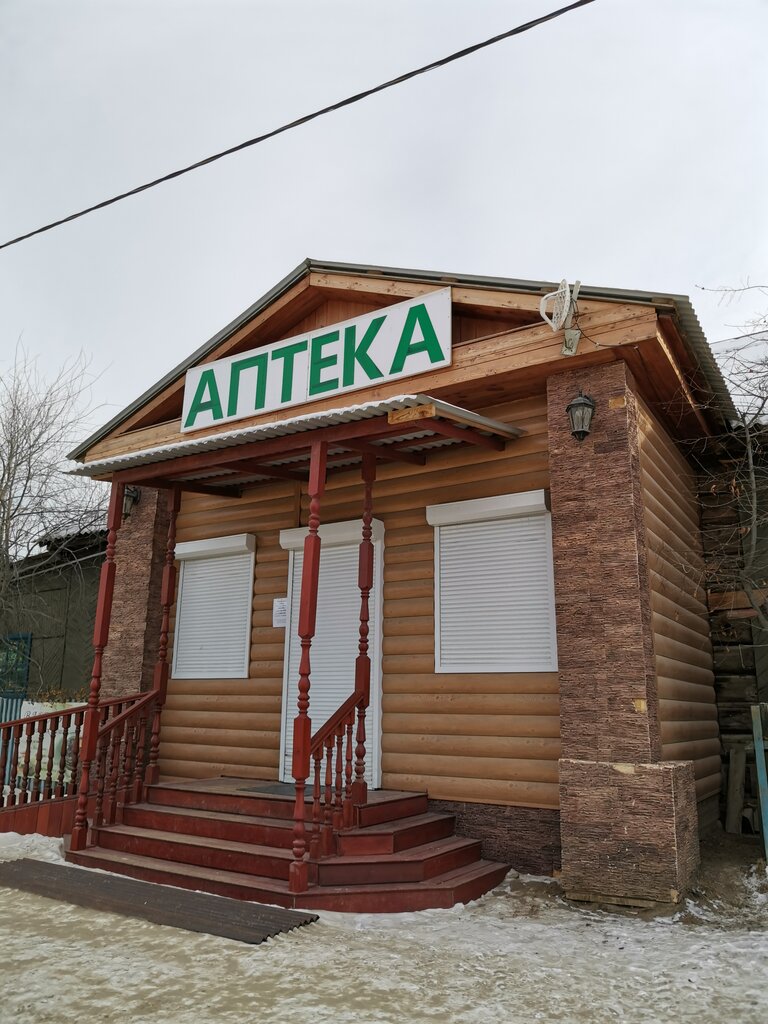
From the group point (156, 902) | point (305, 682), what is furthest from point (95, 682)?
point (305, 682)

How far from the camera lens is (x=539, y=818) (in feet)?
20.9

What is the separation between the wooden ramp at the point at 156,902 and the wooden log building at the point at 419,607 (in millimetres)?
278

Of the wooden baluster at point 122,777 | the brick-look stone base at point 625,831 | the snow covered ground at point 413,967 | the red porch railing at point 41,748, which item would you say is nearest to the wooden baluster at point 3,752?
the red porch railing at point 41,748

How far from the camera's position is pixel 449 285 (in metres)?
7.37

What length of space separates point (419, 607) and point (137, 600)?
3890 millimetres

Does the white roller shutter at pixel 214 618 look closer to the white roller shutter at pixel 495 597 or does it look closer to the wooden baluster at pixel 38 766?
the wooden baluster at pixel 38 766

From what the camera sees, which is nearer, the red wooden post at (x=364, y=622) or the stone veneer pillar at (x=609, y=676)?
the stone veneer pillar at (x=609, y=676)

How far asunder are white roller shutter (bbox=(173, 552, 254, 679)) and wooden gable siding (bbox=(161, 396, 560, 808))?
0.46ft

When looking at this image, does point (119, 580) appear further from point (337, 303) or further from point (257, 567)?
point (337, 303)

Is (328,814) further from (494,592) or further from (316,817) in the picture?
(494,592)

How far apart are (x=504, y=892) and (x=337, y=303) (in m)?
6.05

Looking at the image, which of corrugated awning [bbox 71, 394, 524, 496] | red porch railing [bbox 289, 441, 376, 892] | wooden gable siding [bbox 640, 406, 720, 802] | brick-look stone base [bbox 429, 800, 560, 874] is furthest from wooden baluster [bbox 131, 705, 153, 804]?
wooden gable siding [bbox 640, 406, 720, 802]

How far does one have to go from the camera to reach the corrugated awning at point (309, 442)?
6.13m

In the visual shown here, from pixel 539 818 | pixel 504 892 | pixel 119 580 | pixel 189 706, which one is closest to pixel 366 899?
pixel 504 892
